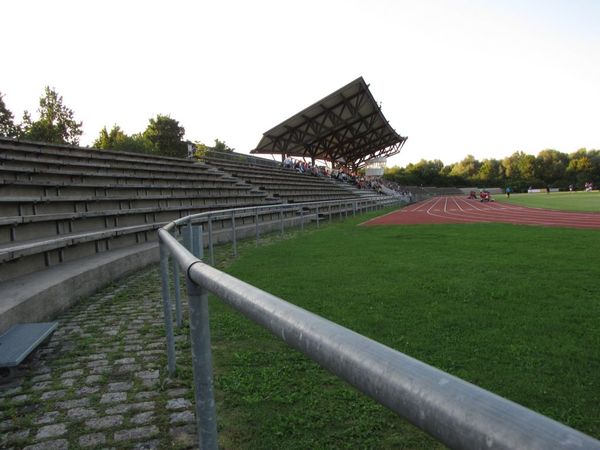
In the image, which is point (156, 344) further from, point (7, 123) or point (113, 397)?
point (7, 123)

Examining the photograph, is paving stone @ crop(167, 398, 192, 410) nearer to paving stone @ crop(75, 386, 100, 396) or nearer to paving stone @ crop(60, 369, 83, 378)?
paving stone @ crop(75, 386, 100, 396)

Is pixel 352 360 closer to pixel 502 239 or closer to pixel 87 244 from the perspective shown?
pixel 87 244

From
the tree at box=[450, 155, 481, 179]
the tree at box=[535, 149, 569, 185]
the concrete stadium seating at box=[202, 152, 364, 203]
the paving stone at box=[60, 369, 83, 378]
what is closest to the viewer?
the paving stone at box=[60, 369, 83, 378]

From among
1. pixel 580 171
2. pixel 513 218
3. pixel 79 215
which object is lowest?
pixel 513 218

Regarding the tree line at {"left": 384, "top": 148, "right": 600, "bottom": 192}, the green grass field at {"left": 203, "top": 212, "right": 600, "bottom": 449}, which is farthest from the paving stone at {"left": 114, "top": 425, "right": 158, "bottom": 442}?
the tree line at {"left": 384, "top": 148, "right": 600, "bottom": 192}

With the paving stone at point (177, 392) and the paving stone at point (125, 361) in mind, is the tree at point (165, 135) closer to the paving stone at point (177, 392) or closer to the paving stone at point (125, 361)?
the paving stone at point (125, 361)

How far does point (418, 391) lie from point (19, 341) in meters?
4.24

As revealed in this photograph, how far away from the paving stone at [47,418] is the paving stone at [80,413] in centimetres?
8

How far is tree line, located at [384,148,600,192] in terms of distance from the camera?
109106mm

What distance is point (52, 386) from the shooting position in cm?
352

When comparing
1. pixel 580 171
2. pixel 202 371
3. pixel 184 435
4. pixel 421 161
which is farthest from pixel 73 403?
pixel 421 161

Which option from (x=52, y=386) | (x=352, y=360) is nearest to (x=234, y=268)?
(x=52, y=386)

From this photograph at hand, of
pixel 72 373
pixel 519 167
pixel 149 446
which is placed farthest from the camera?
pixel 519 167

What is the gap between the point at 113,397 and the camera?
3332 mm
